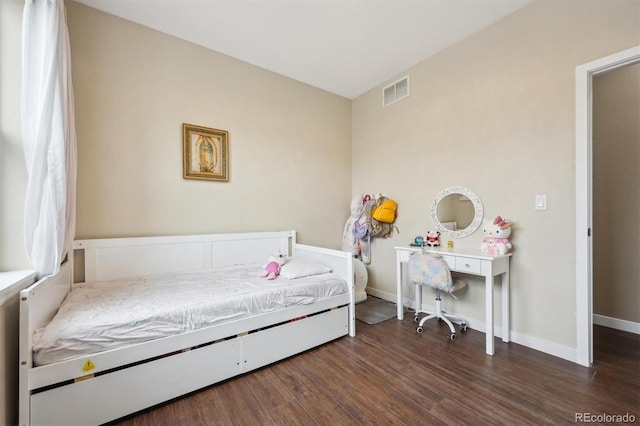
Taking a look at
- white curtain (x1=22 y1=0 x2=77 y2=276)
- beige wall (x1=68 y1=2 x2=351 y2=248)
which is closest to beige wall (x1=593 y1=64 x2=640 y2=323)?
beige wall (x1=68 y1=2 x2=351 y2=248)

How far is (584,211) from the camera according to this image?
184 centimetres

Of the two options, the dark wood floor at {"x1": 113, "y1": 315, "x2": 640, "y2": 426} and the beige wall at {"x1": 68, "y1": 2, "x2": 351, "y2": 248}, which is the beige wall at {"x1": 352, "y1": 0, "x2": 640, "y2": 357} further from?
the beige wall at {"x1": 68, "y1": 2, "x2": 351, "y2": 248}

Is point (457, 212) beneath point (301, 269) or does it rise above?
above

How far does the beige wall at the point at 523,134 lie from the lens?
1.93 meters

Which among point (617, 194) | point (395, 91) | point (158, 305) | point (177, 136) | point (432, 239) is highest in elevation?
point (395, 91)

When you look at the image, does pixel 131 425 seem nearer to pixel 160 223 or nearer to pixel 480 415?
pixel 160 223

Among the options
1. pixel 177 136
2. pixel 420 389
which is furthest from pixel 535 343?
pixel 177 136

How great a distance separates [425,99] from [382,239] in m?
1.69

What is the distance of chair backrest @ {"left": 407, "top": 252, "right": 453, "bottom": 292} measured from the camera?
2.18m

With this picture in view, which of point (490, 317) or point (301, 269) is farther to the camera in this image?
point (301, 269)

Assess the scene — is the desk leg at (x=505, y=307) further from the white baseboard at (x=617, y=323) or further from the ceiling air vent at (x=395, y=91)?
the ceiling air vent at (x=395, y=91)

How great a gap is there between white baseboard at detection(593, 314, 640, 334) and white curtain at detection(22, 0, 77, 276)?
4371mm

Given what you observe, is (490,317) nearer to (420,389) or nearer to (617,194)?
(420,389)

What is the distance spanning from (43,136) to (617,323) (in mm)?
4587
